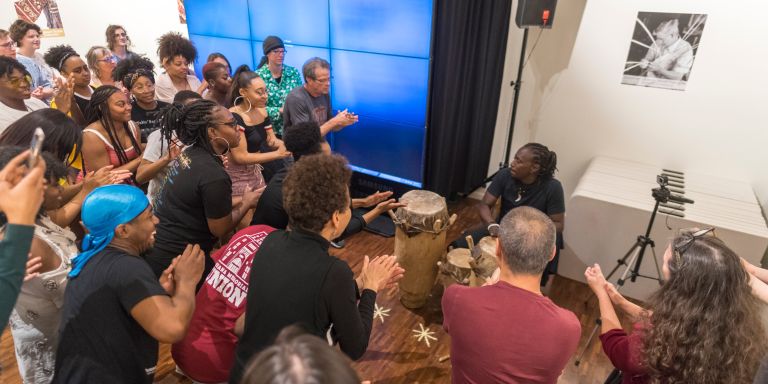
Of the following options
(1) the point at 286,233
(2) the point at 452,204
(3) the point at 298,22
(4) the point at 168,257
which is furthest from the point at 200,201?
(2) the point at 452,204

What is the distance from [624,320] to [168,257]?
2.99 metres

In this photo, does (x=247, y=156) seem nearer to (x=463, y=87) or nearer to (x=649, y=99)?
(x=463, y=87)

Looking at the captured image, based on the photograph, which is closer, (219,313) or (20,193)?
(20,193)

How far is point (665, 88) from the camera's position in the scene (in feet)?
11.6

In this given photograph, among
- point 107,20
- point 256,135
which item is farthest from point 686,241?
point 107,20

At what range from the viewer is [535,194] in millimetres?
2904

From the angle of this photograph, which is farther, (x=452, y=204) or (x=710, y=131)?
(x=452, y=204)

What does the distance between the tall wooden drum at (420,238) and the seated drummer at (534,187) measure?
34 centimetres

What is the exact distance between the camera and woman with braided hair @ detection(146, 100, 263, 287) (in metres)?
1.94

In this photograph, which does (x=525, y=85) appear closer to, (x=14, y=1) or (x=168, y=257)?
(x=168, y=257)

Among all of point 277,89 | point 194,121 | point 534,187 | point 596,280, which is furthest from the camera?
point 277,89

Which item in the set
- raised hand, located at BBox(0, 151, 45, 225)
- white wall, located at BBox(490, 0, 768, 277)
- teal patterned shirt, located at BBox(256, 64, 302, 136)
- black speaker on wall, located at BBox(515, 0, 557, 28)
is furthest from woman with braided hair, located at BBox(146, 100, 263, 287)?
white wall, located at BBox(490, 0, 768, 277)

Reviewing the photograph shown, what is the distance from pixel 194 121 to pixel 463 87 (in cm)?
243

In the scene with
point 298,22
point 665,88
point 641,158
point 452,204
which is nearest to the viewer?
point 665,88
